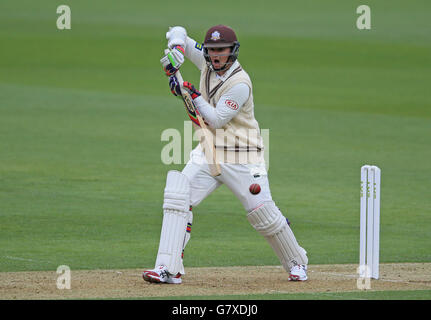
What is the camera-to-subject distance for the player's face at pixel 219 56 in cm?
823

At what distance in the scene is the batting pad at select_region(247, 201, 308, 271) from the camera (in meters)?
8.16

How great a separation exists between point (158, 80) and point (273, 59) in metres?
5.79

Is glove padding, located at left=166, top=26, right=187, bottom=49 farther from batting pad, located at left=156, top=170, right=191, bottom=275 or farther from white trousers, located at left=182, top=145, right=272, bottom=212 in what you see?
batting pad, located at left=156, top=170, right=191, bottom=275

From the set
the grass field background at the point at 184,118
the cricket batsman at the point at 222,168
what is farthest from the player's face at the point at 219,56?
the grass field background at the point at 184,118

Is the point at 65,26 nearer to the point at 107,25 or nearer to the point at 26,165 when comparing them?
the point at 107,25

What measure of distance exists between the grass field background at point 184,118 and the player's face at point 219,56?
220 cm

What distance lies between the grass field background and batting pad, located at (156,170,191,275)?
4.62ft

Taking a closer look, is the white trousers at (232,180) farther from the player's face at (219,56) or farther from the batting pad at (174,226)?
the player's face at (219,56)

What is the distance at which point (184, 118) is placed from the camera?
21734 mm

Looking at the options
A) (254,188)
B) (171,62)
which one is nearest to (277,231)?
(254,188)

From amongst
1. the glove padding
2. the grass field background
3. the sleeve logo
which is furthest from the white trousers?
the grass field background
